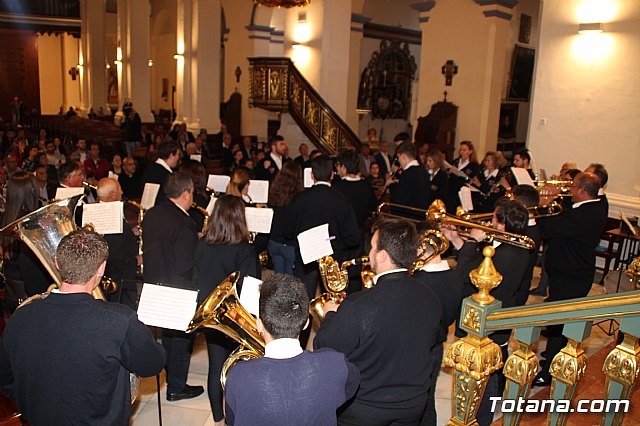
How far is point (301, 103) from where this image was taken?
11852 mm

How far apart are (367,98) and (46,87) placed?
17.8 m

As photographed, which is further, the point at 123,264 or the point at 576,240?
the point at 576,240

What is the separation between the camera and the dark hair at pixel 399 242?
2438mm

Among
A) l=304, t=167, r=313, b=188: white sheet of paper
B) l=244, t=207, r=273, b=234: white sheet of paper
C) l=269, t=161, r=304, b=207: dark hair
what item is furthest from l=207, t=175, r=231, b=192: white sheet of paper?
l=244, t=207, r=273, b=234: white sheet of paper

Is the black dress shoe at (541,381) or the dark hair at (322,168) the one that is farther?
the dark hair at (322,168)

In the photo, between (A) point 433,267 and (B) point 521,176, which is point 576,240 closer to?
(B) point 521,176

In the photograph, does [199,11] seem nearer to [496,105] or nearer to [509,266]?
[496,105]

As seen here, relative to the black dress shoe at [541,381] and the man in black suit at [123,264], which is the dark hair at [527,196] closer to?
the black dress shoe at [541,381]

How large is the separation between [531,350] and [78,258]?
76.2 inches

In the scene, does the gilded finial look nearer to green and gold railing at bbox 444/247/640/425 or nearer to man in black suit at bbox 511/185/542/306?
green and gold railing at bbox 444/247/640/425

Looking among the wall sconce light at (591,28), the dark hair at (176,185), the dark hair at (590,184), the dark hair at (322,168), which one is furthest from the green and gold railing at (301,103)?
the dark hair at (176,185)

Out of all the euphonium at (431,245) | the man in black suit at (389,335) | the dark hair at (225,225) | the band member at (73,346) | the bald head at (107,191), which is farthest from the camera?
the bald head at (107,191)

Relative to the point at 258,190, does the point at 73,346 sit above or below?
below

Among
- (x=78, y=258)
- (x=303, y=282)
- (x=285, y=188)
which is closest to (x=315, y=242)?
(x=303, y=282)
